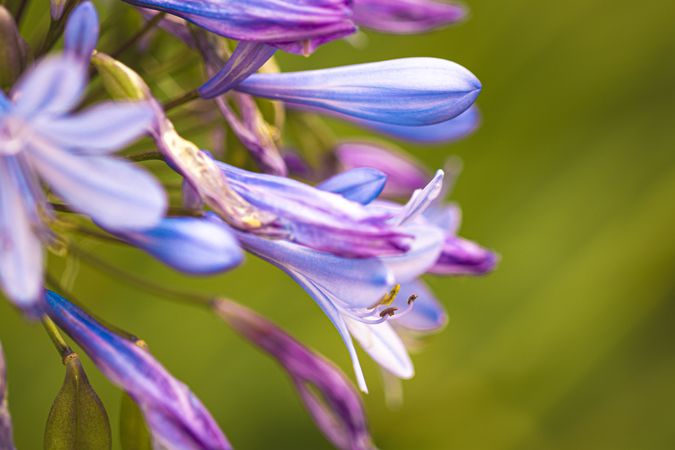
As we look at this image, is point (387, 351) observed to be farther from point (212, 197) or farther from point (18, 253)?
point (18, 253)

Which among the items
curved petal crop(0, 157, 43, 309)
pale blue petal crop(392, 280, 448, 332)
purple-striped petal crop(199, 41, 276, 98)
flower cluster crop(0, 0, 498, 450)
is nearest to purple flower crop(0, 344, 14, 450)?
flower cluster crop(0, 0, 498, 450)

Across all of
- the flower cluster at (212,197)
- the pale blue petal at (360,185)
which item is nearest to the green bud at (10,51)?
the flower cluster at (212,197)

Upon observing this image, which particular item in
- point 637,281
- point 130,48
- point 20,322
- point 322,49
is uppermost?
point 130,48

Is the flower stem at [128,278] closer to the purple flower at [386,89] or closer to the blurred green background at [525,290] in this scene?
the purple flower at [386,89]

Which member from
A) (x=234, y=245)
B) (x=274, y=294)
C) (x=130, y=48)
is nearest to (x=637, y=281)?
(x=274, y=294)

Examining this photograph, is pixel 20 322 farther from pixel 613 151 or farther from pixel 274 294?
pixel 613 151

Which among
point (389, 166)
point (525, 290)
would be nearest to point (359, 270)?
point (389, 166)
